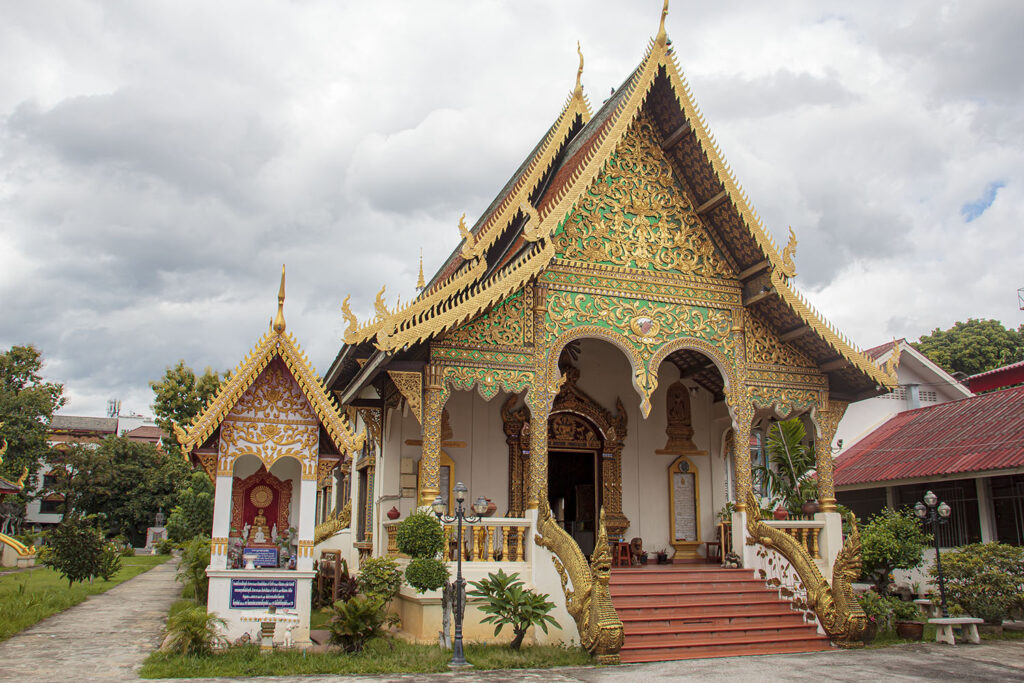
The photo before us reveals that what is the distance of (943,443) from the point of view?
15.0 m

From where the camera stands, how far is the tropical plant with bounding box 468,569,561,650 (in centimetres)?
873

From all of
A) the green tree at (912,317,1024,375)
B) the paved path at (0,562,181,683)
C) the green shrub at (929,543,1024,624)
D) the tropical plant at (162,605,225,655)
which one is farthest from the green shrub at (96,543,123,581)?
the green tree at (912,317,1024,375)

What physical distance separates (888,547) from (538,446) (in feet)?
16.6

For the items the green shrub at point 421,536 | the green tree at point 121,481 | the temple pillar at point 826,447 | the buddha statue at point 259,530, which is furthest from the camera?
the green tree at point 121,481

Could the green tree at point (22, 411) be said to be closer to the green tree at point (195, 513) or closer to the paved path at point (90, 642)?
the green tree at point (195, 513)

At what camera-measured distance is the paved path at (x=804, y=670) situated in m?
7.58

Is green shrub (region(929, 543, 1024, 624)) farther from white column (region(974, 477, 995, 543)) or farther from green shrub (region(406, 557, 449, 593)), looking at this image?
green shrub (region(406, 557, 449, 593))

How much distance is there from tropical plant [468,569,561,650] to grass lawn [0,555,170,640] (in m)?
5.84

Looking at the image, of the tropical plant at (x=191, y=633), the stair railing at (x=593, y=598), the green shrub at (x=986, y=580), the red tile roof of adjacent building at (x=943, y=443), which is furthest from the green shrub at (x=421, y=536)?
the red tile roof of adjacent building at (x=943, y=443)

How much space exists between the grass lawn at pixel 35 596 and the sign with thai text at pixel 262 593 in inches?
132

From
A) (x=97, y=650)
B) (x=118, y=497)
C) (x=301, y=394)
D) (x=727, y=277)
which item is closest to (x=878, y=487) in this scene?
(x=727, y=277)

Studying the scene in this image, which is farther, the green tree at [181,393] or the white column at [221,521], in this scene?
the green tree at [181,393]

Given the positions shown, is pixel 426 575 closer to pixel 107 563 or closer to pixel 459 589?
pixel 459 589

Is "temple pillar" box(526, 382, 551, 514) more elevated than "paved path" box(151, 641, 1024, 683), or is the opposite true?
"temple pillar" box(526, 382, 551, 514)
